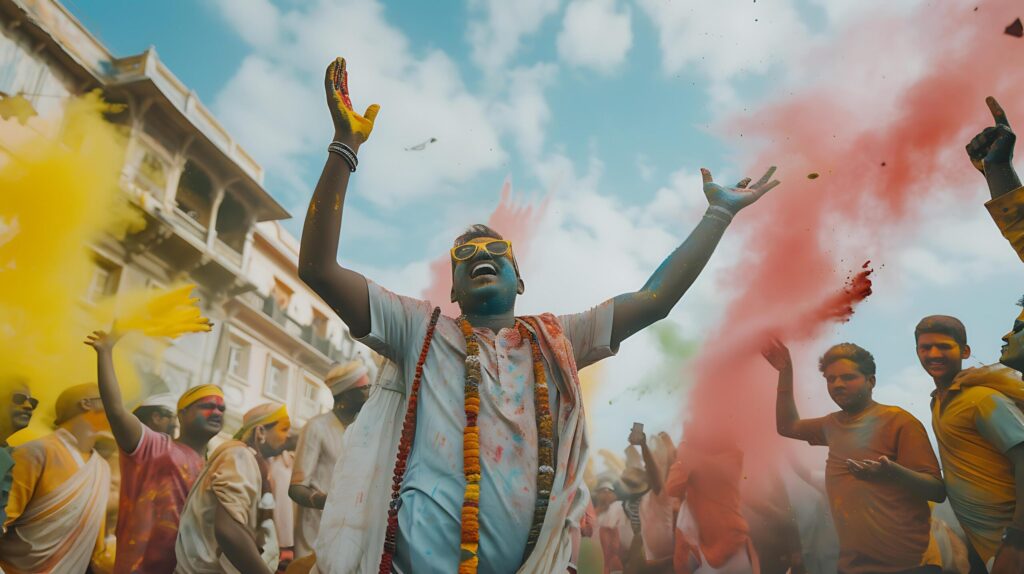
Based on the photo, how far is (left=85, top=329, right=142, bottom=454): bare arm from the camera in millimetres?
6316

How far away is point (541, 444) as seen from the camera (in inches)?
101

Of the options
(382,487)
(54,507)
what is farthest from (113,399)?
(382,487)

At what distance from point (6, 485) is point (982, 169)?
261 inches

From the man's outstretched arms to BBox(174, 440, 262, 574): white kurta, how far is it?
13.1 feet

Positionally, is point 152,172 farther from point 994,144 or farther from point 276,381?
point 994,144

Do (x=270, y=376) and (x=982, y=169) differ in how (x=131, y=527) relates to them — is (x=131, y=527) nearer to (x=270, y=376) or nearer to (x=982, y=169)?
(x=982, y=169)

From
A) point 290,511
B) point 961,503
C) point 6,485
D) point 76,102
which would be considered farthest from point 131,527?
point 76,102

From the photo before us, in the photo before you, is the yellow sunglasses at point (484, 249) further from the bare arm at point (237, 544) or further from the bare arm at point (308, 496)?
the bare arm at point (308, 496)

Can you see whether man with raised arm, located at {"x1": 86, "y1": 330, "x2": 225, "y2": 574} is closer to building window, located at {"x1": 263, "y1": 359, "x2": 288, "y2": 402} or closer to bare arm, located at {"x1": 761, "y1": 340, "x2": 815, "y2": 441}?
bare arm, located at {"x1": 761, "y1": 340, "x2": 815, "y2": 441}

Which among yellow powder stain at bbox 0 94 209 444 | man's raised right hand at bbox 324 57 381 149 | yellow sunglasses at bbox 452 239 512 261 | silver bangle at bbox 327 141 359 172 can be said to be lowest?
yellow sunglasses at bbox 452 239 512 261

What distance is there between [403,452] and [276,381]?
22.1m

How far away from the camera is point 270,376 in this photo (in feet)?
74.3

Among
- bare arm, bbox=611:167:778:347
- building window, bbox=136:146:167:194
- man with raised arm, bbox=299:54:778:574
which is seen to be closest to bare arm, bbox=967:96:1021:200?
man with raised arm, bbox=299:54:778:574

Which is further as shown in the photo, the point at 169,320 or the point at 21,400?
the point at 169,320
